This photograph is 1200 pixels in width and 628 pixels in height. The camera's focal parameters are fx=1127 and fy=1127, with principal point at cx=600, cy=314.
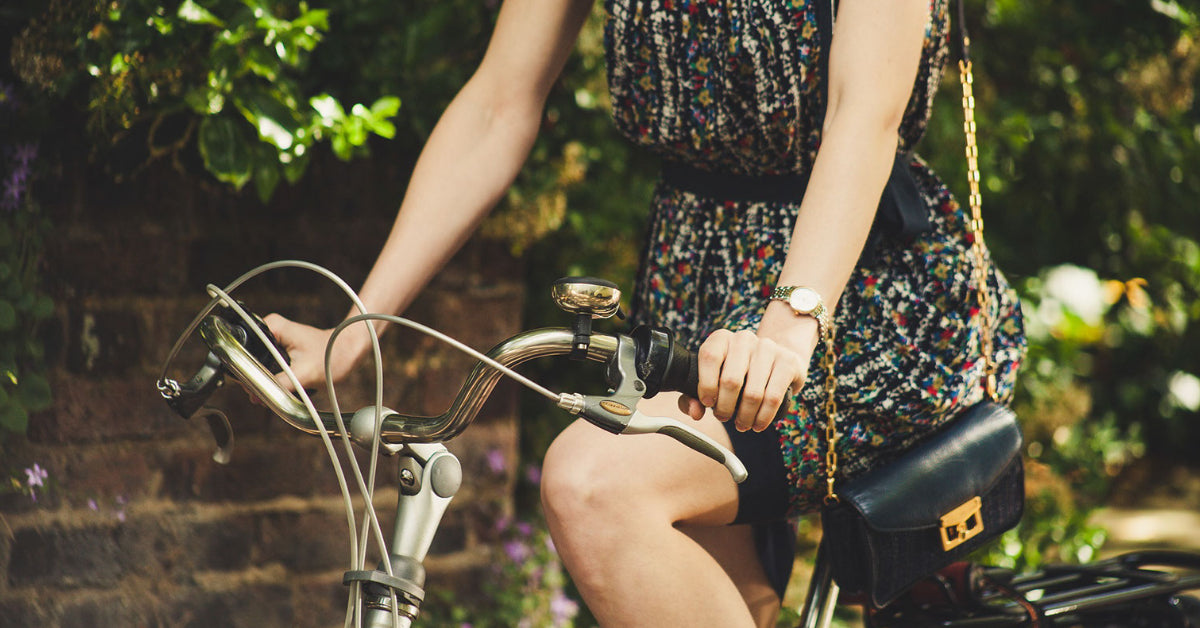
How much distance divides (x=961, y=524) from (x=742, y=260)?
452 mm

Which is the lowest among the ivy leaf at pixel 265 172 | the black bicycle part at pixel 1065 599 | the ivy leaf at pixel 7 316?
the black bicycle part at pixel 1065 599

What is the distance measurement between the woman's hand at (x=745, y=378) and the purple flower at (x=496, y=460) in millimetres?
1618

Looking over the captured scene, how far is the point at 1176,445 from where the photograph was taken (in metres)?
5.73

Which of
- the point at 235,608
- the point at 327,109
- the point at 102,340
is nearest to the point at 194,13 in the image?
the point at 327,109

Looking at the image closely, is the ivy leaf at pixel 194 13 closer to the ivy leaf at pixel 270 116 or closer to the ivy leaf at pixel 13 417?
the ivy leaf at pixel 270 116

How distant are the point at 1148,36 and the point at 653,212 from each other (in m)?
1.91

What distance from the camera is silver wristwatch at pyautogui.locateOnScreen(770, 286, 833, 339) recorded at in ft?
3.89

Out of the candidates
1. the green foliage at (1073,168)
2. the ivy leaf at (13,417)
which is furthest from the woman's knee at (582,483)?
the green foliage at (1073,168)

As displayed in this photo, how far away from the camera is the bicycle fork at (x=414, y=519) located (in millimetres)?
1070

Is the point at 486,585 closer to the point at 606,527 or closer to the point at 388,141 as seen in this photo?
the point at 388,141

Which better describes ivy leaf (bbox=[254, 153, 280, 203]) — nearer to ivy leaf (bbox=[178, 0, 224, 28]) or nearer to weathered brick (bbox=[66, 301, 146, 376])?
ivy leaf (bbox=[178, 0, 224, 28])

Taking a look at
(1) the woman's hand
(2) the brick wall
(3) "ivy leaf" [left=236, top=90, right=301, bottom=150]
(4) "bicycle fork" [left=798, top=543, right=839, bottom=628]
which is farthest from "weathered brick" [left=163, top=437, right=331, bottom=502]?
(1) the woman's hand

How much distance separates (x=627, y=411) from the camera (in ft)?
3.36

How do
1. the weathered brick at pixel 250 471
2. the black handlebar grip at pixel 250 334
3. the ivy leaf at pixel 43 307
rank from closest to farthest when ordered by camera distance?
the black handlebar grip at pixel 250 334 → the ivy leaf at pixel 43 307 → the weathered brick at pixel 250 471
